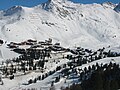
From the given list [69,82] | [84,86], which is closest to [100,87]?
[84,86]

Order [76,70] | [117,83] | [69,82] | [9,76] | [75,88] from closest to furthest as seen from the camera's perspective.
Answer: [117,83], [75,88], [69,82], [76,70], [9,76]

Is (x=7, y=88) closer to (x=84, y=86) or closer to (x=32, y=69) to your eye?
(x=32, y=69)

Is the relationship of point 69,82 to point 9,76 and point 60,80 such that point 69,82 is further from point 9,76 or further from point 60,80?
point 9,76

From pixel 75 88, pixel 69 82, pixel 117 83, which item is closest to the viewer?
pixel 117 83

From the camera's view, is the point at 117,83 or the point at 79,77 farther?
the point at 79,77

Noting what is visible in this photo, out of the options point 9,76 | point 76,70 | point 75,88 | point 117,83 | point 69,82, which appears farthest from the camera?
point 9,76

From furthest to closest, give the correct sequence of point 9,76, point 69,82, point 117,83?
point 9,76 → point 69,82 → point 117,83

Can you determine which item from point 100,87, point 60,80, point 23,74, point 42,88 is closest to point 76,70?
point 60,80

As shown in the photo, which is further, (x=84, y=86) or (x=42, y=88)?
(x=42, y=88)
